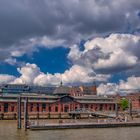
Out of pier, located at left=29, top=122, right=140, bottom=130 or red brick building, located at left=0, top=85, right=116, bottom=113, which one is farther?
red brick building, located at left=0, top=85, right=116, bottom=113

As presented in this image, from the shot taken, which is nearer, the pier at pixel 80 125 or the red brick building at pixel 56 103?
the pier at pixel 80 125

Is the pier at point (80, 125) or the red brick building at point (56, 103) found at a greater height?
the red brick building at point (56, 103)

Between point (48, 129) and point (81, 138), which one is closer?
point (81, 138)

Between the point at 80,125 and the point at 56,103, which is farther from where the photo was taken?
the point at 56,103

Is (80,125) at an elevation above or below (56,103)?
below

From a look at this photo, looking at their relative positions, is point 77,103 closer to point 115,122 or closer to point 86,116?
point 86,116

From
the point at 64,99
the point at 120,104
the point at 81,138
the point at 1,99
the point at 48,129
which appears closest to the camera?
the point at 81,138

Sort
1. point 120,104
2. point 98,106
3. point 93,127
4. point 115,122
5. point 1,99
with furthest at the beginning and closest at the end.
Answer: point 120,104 → point 98,106 → point 1,99 → point 115,122 → point 93,127

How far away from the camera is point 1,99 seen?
147 m

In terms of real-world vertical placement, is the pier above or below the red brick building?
below

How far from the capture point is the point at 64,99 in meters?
157

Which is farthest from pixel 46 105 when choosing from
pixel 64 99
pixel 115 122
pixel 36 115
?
pixel 115 122

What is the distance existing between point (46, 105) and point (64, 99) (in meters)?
8.54

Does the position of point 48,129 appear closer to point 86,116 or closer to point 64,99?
point 86,116
